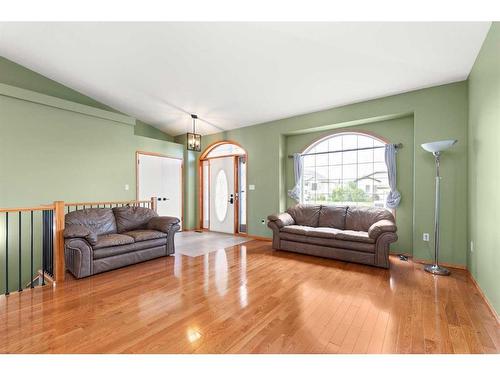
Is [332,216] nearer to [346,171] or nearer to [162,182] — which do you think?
[346,171]

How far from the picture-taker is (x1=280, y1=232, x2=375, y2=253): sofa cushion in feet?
11.7

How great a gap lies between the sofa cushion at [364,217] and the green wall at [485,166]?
1.06 m

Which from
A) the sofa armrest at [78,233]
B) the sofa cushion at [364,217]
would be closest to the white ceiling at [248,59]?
the sofa cushion at [364,217]

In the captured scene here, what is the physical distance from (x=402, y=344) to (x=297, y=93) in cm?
376

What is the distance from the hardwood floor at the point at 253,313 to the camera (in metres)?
1.75

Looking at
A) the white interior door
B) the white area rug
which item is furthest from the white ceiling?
the white area rug

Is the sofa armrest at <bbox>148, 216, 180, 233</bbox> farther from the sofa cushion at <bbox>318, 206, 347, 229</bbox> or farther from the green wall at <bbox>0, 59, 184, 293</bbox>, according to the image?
the sofa cushion at <bbox>318, 206, 347, 229</bbox>

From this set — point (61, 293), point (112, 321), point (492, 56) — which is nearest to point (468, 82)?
point (492, 56)

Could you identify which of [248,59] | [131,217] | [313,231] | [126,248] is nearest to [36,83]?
[131,217]

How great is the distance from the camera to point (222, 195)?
21.6 feet

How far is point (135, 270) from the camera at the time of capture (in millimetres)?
3395

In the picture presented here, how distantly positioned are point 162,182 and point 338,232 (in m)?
4.67

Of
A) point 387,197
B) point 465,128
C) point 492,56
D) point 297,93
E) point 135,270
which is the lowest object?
point 135,270
